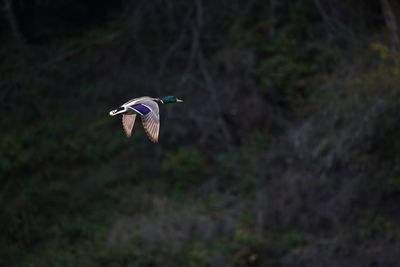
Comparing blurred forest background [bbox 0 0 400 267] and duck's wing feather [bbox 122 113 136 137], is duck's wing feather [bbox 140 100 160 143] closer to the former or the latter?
duck's wing feather [bbox 122 113 136 137]

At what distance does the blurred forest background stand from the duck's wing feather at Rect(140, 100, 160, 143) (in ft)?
16.9

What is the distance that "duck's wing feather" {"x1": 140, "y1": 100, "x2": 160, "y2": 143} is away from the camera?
6.41m

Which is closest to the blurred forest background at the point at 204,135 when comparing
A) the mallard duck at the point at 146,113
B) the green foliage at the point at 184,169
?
the green foliage at the point at 184,169

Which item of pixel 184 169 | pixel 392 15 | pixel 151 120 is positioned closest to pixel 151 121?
pixel 151 120

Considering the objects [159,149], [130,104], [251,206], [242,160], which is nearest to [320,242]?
[251,206]

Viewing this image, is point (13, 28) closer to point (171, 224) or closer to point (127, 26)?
point (127, 26)

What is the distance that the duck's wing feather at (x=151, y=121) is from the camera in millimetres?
6414

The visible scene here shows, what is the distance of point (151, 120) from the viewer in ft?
21.8

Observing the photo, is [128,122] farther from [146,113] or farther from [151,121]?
[151,121]

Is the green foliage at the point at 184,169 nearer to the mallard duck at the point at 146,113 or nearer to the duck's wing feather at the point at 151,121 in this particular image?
the mallard duck at the point at 146,113

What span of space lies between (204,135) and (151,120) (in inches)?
294

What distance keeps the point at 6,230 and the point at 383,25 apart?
21.2 ft

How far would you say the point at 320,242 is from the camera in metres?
11.9

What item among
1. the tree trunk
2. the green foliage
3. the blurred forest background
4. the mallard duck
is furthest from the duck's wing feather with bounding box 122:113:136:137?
the green foliage
